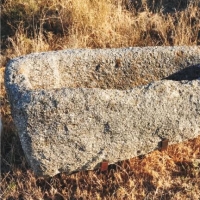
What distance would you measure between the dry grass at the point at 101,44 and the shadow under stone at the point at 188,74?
1.49 ft

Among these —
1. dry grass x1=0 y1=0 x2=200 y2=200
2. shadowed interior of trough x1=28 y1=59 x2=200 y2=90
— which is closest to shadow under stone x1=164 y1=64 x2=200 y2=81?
shadowed interior of trough x1=28 y1=59 x2=200 y2=90

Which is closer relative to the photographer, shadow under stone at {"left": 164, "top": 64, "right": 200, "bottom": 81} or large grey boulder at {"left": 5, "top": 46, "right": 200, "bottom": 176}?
large grey boulder at {"left": 5, "top": 46, "right": 200, "bottom": 176}

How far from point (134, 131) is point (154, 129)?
13cm

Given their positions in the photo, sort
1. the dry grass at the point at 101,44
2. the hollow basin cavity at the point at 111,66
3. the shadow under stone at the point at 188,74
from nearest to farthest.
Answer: the dry grass at the point at 101,44, the hollow basin cavity at the point at 111,66, the shadow under stone at the point at 188,74

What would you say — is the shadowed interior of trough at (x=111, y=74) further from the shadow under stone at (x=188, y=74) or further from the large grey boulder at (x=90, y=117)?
the large grey boulder at (x=90, y=117)

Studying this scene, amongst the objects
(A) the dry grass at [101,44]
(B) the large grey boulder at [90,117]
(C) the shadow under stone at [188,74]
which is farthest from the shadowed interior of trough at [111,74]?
(A) the dry grass at [101,44]

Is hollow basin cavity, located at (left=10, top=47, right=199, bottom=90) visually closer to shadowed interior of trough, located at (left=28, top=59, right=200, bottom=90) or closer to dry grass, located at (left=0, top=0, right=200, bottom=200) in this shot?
shadowed interior of trough, located at (left=28, top=59, right=200, bottom=90)

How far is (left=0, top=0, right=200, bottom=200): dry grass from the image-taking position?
2.91 m

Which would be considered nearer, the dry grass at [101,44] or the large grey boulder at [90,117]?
the large grey boulder at [90,117]

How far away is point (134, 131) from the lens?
2.62 m

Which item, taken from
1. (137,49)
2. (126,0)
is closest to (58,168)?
(137,49)

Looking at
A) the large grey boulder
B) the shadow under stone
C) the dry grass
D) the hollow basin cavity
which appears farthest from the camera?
the shadow under stone

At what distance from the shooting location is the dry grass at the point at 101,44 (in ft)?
9.56

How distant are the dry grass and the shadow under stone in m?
0.45
